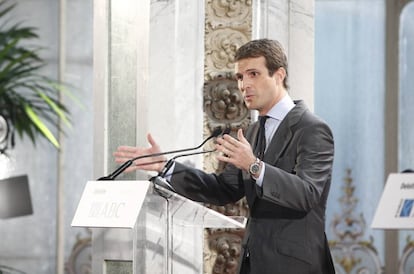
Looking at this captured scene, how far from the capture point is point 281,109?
341 cm

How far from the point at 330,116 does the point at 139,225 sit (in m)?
3.90

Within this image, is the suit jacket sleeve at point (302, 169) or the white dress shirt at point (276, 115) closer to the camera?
the suit jacket sleeve at point (302, 169)

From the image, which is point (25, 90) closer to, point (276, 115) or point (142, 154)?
point (142, 154)

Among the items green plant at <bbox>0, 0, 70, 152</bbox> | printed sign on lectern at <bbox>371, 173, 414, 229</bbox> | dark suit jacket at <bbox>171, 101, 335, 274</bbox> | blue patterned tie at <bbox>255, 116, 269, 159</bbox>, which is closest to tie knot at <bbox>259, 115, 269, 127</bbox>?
blue patterned tie at <bbox>255, 116, 269, 159</bbox>

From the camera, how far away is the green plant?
6816 mm

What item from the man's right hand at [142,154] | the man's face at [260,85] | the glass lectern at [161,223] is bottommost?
the glass lectern at [161,223]

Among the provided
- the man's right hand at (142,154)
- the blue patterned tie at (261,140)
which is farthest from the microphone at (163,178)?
the blue patterned tie at (261,140)

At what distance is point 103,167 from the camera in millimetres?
4098

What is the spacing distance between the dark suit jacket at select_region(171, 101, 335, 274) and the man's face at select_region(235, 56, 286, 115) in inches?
4.6

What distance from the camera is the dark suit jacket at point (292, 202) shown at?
10.2ft

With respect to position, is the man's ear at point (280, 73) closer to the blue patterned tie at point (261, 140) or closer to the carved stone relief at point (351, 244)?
the blue patterned tie at point (261, 140)

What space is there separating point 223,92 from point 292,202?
1.24 metres

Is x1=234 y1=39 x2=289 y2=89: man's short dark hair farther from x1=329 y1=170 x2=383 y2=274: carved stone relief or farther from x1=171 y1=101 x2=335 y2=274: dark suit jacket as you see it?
x1=329 y1=170 x2=383 y2=274: carved stone relief

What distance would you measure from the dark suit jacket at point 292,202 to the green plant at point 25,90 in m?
3.66
